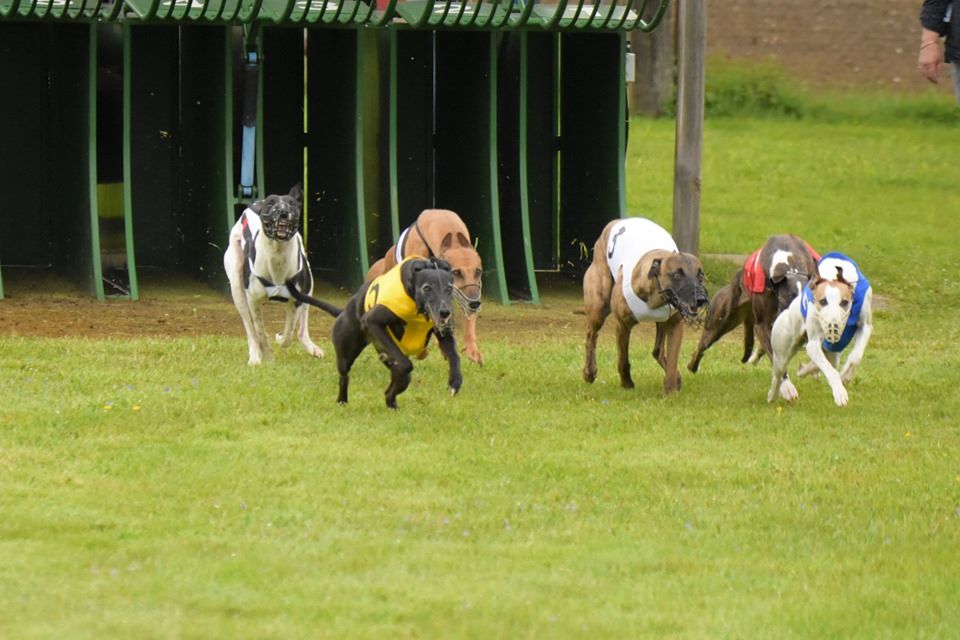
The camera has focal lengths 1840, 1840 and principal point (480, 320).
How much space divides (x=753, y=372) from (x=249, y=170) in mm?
4810

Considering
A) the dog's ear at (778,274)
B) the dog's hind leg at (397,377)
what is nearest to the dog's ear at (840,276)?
the dog's ear at (778,274)

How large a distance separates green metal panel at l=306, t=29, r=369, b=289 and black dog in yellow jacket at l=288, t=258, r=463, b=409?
5.25 m

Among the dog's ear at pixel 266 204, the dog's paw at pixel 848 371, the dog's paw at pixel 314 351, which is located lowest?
the dog's paw at pixel 314 351

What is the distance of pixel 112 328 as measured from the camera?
13414mm

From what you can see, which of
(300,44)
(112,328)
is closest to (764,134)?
(300,44)

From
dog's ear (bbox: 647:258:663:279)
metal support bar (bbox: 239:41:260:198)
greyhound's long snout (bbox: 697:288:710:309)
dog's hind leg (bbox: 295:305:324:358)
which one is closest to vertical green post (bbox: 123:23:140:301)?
metal support bar (bbox: 239:41:260:198)

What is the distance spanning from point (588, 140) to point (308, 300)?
6162 millimetres

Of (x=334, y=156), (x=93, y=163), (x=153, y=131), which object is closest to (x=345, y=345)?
(x=93, y=163)

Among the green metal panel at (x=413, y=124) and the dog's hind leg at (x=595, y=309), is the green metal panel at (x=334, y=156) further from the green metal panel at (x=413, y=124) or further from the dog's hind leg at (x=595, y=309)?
the dog's hind leg at (x=595, y=309)

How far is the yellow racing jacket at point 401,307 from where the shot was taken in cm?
960

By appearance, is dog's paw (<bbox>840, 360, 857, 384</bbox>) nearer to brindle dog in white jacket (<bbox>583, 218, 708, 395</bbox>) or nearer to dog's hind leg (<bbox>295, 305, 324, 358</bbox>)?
brindle dog in white jacket (<bbox>583, 218, 708, 395</bbox>)

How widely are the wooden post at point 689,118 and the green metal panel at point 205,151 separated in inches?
147

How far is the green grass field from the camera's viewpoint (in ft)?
21.3

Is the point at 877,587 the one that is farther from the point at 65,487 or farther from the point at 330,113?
the point at 330,113
